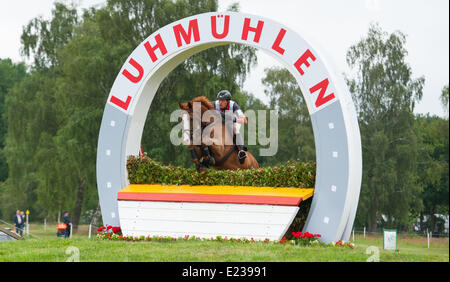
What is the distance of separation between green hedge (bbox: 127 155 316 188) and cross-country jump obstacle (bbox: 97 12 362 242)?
0.19 meters

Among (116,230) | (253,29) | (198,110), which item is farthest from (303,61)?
(116,230)

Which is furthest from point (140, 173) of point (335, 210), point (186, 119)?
point (335, 210)

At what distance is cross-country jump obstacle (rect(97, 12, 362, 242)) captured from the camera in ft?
28.6

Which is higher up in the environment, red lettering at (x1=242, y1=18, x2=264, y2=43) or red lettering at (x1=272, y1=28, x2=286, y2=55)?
red lettering at (x1=242, y1=18, x2=264, y2=43)

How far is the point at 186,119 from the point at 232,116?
1.21 m

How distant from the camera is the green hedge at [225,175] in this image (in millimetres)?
9328

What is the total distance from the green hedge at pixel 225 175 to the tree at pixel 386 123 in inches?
733

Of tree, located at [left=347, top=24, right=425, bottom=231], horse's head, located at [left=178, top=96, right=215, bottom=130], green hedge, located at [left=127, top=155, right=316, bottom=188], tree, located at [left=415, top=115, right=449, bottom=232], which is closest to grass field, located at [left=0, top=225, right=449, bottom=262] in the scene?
green hedge, located at [left=127, top=155, right=316, bottom=188]

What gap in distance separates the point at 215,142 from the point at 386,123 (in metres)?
20.4

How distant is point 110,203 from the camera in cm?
1060

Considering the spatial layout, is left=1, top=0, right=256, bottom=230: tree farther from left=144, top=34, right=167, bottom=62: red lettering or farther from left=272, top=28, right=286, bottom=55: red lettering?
left=272, top=28, right=286, bottom=55: red lettering

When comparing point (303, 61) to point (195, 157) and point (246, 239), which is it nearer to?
point (195, 157)

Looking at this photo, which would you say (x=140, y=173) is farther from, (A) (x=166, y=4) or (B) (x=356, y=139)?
(A) (x=166, y=4)

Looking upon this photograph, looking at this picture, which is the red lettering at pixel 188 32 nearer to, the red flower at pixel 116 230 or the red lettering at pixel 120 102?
the red lettering at pixel 120 102
